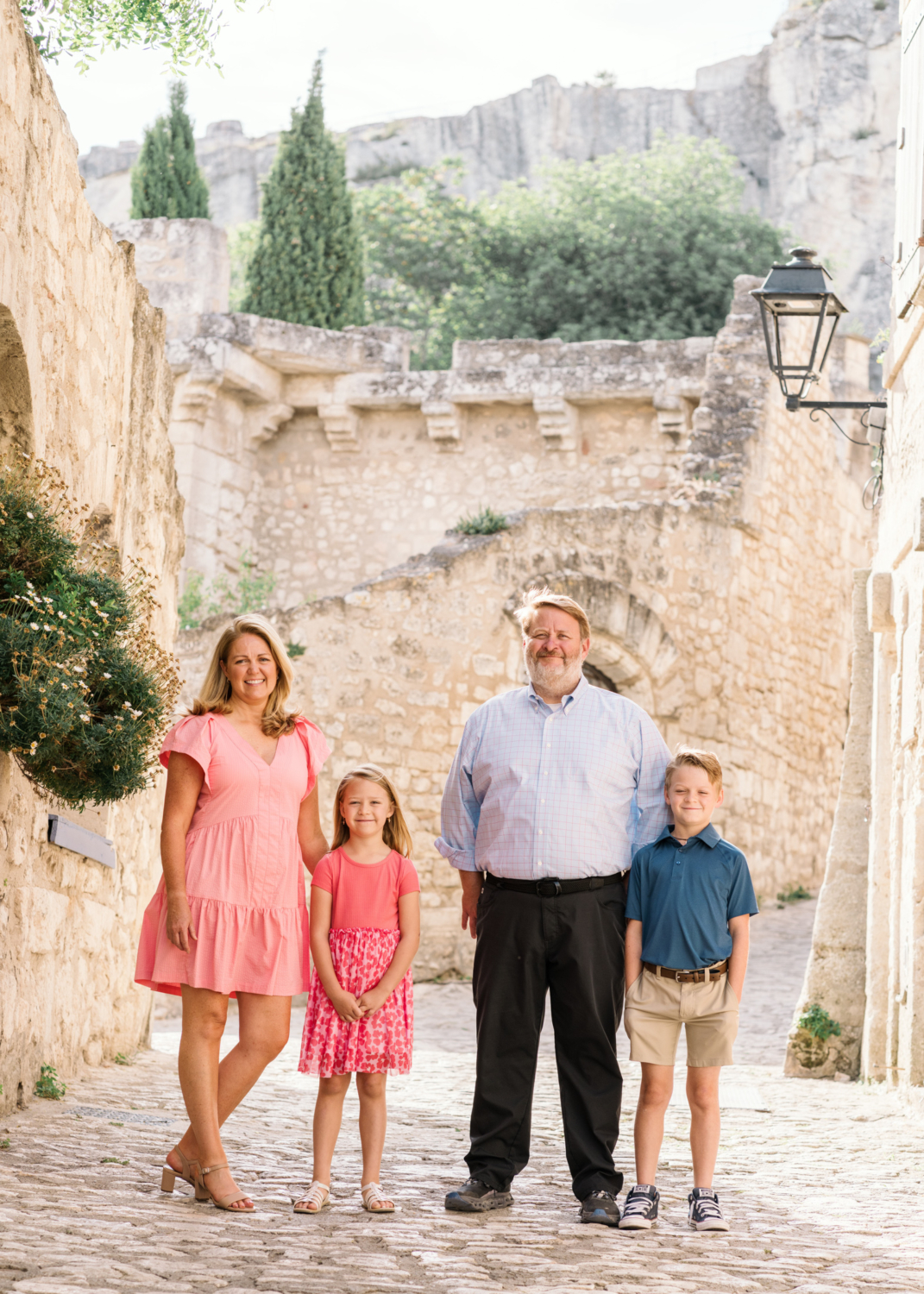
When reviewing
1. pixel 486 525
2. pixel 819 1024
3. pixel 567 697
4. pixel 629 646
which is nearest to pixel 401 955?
pixel 567 697

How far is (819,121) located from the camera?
103ft

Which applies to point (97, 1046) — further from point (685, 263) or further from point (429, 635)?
point (685, 263)

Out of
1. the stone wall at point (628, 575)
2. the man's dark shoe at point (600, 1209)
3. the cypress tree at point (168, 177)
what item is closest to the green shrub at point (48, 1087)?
the man's dark shoe at point (600, 1209)

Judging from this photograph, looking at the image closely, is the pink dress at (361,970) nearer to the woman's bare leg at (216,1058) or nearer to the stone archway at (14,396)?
the woman's bare leg at (216,1058)

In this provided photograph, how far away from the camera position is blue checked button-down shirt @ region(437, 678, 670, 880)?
418cm

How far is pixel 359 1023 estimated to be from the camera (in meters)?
3.98

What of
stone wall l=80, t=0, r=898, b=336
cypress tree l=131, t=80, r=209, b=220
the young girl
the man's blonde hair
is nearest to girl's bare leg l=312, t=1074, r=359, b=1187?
the young girl

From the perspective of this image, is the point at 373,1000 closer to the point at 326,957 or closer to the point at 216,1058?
the point at 326,957

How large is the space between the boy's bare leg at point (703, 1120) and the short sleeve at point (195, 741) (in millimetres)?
1511

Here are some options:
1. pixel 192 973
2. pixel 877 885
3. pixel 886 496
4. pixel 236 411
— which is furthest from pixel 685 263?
pixel 192 973

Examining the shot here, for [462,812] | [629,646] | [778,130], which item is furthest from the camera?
[778,130]

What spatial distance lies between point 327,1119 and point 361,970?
39 centimetres

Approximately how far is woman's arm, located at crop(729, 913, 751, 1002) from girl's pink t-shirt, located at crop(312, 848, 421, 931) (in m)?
0.86

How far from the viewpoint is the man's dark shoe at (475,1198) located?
397cm
